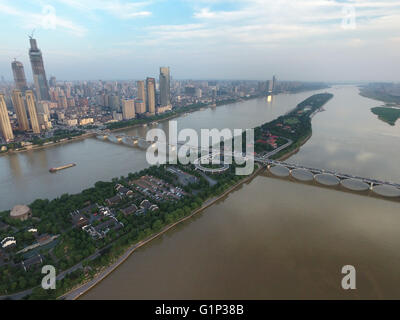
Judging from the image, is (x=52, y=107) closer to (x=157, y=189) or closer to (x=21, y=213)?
(x=21, y=213)

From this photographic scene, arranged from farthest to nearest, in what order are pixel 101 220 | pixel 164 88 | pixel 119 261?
pixel 164 88, pixel 101 220, pixel 119 261

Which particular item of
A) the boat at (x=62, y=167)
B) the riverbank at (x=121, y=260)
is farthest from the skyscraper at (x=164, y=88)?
the riverbank at (x=121, y=260)

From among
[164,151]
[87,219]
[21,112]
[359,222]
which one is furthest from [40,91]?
[359,222]

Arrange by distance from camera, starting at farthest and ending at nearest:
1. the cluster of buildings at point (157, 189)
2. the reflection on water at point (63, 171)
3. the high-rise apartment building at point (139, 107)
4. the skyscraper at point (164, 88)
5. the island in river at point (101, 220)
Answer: the skyscraper at point (164, 88) < the high-rise apartment building at point (139, 107) < the reflection on water at point (63, 171) < the cluster of buildings at point (157, 189) < the island in river at point (101, 220)

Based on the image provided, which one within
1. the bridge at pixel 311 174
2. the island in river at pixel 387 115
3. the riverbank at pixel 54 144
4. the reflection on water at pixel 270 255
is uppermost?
the island in river at pixel 387 115

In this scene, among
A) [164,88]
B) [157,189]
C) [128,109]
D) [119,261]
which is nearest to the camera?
[119,261]

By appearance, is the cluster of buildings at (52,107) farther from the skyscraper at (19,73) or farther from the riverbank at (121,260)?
the riverbank at (121,260)

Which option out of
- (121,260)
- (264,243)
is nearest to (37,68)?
(121,260)
